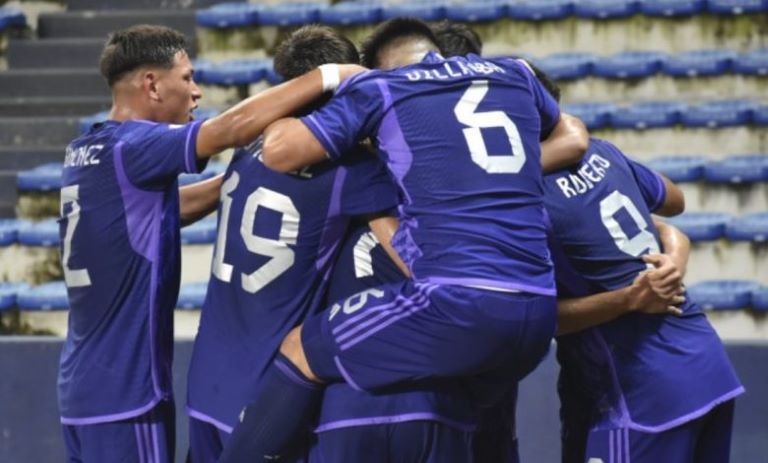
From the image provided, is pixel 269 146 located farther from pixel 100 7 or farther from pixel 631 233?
pixel 100 7

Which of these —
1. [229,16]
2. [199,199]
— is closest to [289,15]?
[229,16]

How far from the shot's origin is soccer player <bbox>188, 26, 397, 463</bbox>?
376cm

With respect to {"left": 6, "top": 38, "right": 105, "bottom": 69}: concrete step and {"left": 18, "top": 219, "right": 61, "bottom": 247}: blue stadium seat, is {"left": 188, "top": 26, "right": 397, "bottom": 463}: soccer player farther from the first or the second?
{"left": 6, "top": 38, "right": 105, "bottom": 69}: concrete step

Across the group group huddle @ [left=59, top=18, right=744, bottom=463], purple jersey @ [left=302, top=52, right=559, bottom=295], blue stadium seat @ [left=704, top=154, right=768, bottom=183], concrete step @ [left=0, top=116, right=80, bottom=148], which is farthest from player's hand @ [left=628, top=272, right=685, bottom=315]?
concrete step @ [left=0, top=116, right=80, bottom=148]

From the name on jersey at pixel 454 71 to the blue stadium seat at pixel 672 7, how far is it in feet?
14.2

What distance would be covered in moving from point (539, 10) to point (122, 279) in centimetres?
442

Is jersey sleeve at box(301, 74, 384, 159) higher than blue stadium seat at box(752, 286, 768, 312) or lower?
higher

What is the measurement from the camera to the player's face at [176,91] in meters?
4.11

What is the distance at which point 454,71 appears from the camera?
3.69 meters

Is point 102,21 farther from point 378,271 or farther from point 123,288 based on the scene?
point 378,271

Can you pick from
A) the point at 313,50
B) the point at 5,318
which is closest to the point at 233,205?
the point at 313,50

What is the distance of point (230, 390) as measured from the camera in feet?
12.6

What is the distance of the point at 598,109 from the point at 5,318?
2992mm

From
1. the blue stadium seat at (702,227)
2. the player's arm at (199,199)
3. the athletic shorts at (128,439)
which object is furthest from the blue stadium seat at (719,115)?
the athletic shorts at (128,439)
